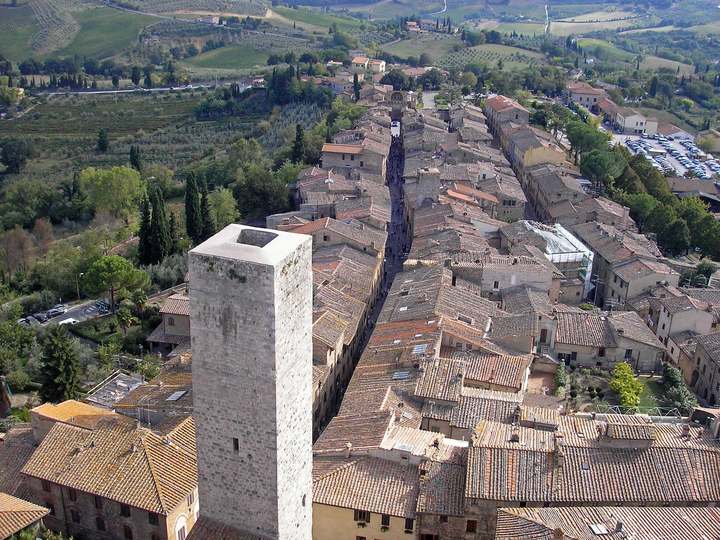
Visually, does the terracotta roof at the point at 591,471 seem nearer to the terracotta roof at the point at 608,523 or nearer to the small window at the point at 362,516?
the terracotta roof at the point at 608,523

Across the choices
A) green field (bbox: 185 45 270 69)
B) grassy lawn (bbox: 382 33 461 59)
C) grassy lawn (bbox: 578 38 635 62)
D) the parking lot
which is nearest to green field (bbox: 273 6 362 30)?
grassy lawn (bbox: 382 33 461 59)

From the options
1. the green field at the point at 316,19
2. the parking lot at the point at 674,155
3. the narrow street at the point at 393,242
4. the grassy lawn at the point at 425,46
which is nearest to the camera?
the narrow street at the point at 393,242

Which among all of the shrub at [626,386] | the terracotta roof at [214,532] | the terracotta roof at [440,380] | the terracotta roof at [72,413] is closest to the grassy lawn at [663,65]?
the shrub at [626,386]

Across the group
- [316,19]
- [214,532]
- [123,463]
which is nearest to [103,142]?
[123,463]

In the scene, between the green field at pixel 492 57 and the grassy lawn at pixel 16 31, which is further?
the grassy lawn at pixel 16 31

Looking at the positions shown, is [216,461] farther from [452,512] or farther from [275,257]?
[452,512]

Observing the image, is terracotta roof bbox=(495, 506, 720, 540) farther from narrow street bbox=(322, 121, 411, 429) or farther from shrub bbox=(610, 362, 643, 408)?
narrow street bbox=(322, 121, 411, 429)

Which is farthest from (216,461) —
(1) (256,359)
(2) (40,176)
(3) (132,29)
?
(3) (132,29)

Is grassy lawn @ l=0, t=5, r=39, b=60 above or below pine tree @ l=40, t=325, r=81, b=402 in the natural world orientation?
above
